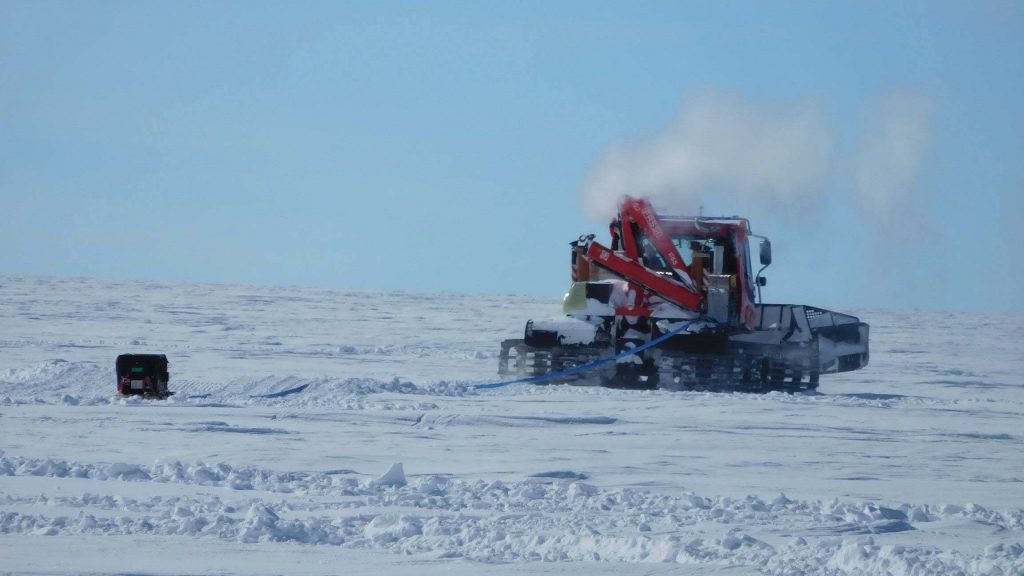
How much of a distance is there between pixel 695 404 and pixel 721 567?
838 cm

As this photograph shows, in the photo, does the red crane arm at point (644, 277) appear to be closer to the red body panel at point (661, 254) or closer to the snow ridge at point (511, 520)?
the red body panel at point (661, 254)

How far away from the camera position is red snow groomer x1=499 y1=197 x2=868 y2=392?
16125 mm

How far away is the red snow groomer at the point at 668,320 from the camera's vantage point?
16.1 metres

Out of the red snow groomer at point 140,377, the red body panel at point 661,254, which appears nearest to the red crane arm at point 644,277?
the red body panel at point 661,254

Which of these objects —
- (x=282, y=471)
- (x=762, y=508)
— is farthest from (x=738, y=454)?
(x=282, y=471)

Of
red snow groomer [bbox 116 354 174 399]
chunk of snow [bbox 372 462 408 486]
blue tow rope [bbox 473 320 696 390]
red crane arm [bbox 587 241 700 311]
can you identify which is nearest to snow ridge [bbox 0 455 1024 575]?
chunk of snow [bbox 372 462 408 486]

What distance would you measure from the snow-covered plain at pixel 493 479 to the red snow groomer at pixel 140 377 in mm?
421

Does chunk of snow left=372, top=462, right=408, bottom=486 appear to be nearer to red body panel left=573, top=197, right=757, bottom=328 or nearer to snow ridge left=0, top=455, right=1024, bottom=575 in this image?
snow ridge left=0, top=455, right=1024, bottom=575

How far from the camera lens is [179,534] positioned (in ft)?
21.1

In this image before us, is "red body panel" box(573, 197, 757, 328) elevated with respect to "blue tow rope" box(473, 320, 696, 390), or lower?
elevated

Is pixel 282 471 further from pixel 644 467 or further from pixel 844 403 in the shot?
pixel 844 403

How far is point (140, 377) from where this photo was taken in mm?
13797

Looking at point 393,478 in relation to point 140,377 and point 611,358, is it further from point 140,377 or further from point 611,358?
point 611,358

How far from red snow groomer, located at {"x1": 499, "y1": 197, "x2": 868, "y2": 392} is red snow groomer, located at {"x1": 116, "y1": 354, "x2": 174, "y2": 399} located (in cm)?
489
